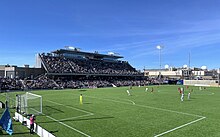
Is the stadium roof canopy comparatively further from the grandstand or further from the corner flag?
the corner flag

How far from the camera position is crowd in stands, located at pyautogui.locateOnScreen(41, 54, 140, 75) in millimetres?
79750

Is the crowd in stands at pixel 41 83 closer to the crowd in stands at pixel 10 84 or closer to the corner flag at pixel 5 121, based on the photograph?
the crowd in stands at pixel 10 84

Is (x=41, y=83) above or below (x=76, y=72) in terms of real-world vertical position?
below

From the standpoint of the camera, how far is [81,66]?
90188 millimetres

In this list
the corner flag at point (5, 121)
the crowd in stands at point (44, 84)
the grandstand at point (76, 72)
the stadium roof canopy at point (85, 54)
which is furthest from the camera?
the stadium roof canopy at point (85, 54)

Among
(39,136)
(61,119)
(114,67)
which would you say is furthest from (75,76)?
(39,136)

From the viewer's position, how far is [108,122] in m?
19.0

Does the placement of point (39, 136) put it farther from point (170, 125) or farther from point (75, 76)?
point (75, 76)

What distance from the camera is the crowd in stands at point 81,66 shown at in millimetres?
79750

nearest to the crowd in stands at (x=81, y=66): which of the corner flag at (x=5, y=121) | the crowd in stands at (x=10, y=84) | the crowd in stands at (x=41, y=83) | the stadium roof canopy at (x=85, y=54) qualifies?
the stadium roof canopy at (x=85, y=54)

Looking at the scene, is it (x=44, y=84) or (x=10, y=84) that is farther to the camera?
(x=44, y=84)

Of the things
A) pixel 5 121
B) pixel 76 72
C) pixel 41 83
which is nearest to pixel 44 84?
pixel 41 83

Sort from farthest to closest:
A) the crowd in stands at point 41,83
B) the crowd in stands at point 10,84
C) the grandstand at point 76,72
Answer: the grandstand at point 76,72 → the crowd in stands at point 41,83 → the crowd in stands at point 10,84

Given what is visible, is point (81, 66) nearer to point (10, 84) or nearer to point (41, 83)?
point (41, 83)
